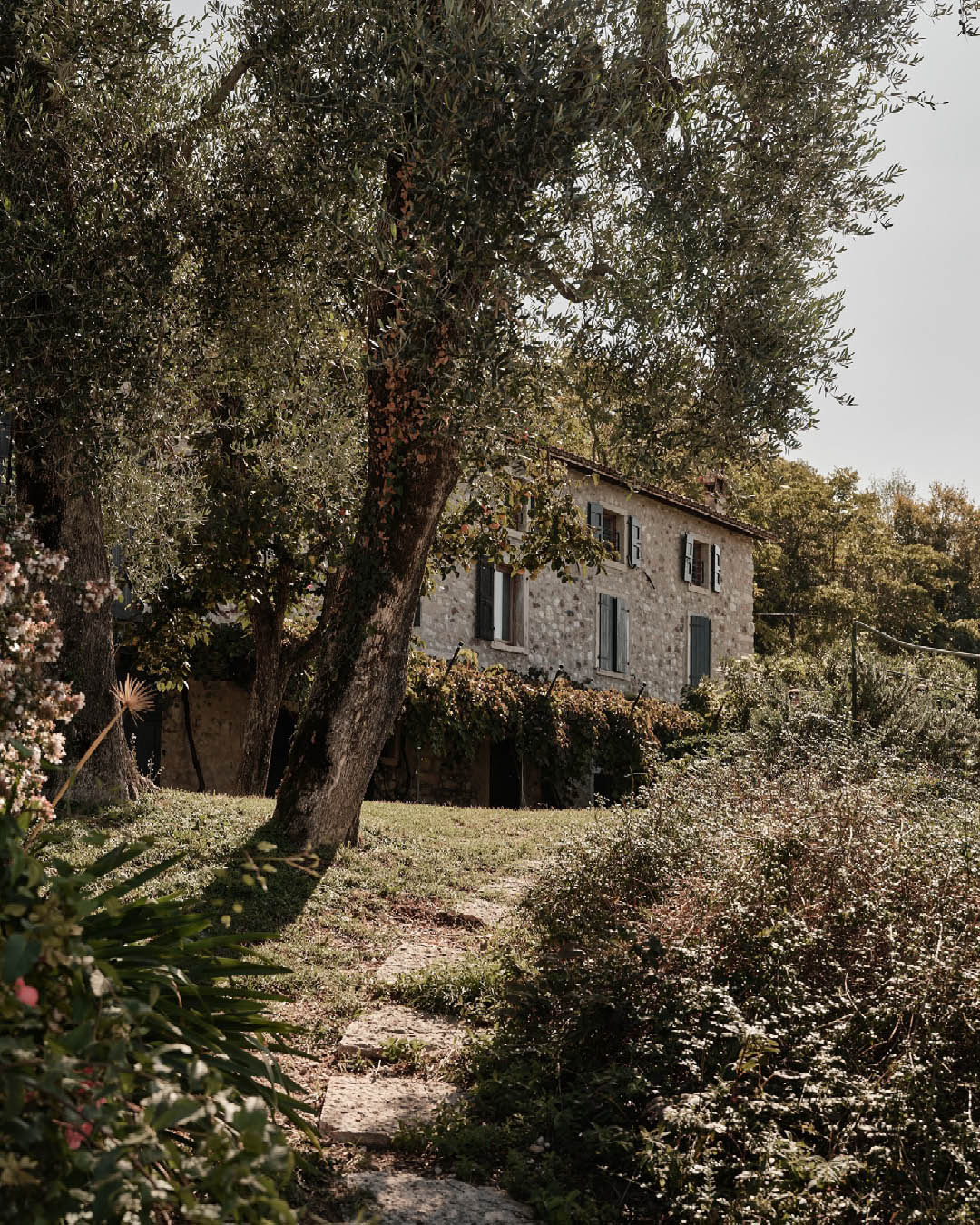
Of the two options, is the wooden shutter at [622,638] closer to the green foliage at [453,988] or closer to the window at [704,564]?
the window at [704,564]

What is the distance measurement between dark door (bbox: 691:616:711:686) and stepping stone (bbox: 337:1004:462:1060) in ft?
67.5

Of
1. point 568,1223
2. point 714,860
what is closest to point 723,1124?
point 568,1223

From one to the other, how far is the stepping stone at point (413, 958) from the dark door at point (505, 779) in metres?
12.2

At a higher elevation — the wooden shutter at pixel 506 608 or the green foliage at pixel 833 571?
the green foliage at pixel 833 571

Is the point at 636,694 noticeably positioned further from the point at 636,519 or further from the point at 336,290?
the point at 336,290

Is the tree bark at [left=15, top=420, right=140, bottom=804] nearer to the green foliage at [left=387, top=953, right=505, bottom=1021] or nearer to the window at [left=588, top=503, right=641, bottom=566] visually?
the green foliage at [left=387, top=953, right=505, bottom=1021]

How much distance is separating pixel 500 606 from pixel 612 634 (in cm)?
395

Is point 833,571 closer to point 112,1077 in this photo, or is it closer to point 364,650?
point 364,650

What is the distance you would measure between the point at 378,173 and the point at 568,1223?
785cm

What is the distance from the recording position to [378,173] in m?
9.31

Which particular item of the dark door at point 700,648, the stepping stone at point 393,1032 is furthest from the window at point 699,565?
the stepping stone at point 393,1032

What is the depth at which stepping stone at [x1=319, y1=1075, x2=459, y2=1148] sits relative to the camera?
4.70 meters

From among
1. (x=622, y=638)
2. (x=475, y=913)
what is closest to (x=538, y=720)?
(x=622, y=638)

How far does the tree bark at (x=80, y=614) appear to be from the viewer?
921 centimetres
